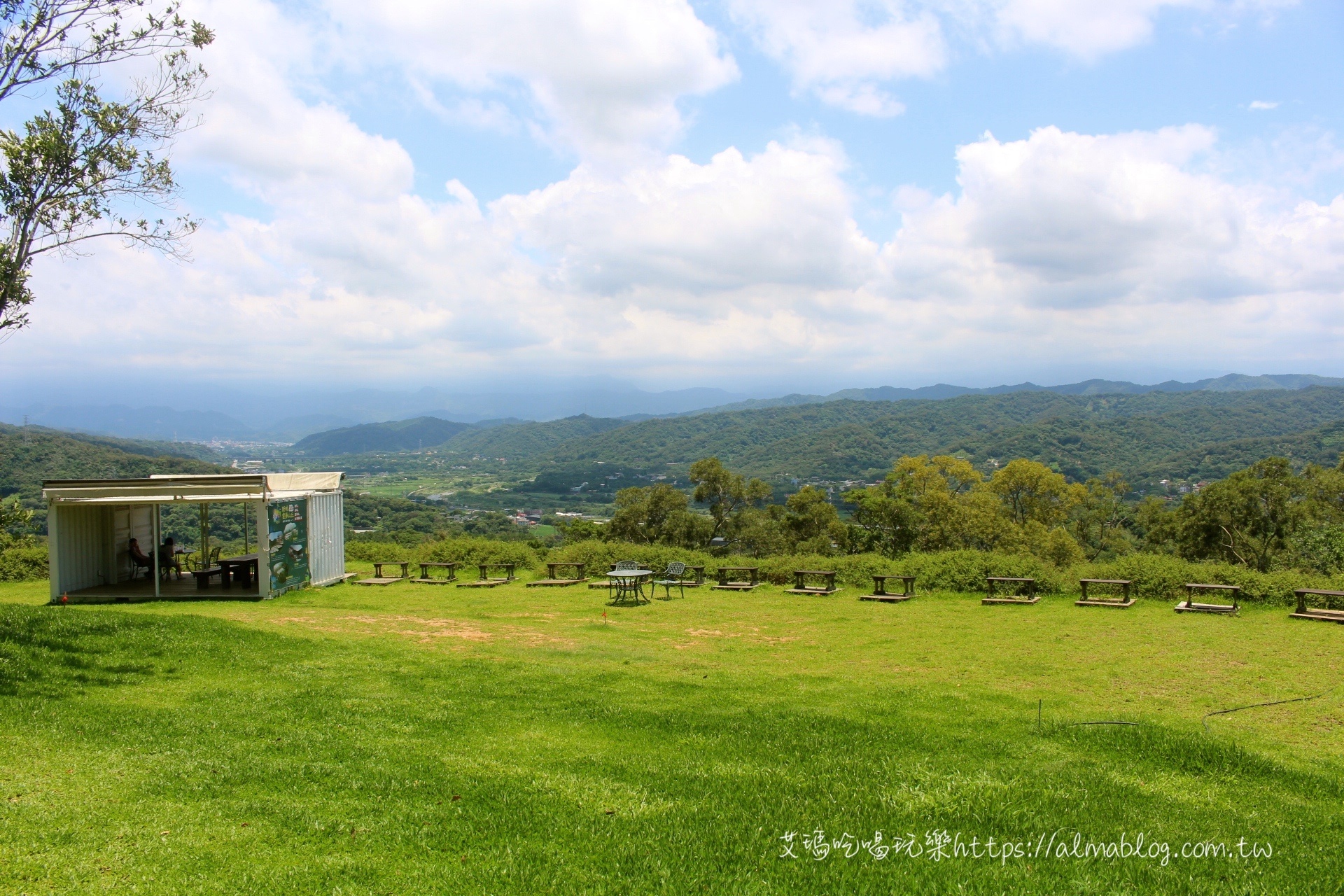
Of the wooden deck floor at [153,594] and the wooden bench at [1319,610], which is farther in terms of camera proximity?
the wooden deck floor at [153,594]

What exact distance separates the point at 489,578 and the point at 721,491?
57.4 ft

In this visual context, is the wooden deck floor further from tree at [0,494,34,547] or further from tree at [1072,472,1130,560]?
tree at [1072,472,1130,560]

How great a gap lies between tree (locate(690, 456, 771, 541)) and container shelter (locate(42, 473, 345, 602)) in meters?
20.0

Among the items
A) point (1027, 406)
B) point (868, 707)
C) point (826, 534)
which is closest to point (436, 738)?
point (868, 707)

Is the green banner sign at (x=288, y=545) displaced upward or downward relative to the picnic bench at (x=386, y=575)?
upward

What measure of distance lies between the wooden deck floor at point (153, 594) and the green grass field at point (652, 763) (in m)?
4.91

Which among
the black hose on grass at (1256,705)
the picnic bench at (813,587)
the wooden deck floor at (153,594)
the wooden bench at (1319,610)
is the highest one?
the black hose on grass at (1256,705)

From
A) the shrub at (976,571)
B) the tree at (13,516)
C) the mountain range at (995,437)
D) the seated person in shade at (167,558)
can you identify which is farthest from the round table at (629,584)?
the mountain range at (995,437)

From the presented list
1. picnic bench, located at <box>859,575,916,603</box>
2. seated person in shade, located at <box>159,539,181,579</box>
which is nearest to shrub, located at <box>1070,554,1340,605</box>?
picnic bench, located at <box>859,575,916,603</box>

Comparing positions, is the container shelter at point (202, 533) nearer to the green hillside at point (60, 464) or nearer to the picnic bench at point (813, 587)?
the picnic bench at point (813, 587)

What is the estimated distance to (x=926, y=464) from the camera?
3519cm

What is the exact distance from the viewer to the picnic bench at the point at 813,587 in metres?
17.7

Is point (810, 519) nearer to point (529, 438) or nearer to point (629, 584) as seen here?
point (629, 584)

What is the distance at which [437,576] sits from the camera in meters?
21.3
